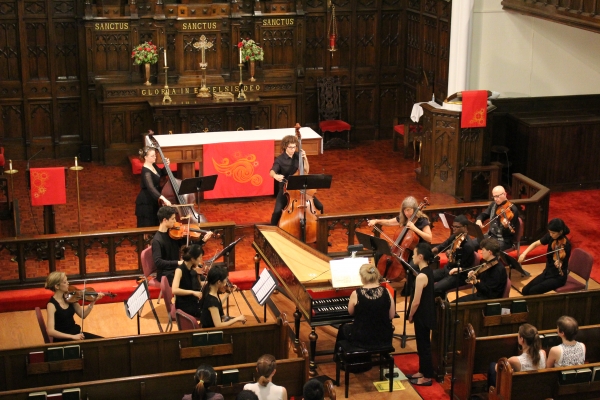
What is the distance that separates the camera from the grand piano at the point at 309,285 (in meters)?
8.65

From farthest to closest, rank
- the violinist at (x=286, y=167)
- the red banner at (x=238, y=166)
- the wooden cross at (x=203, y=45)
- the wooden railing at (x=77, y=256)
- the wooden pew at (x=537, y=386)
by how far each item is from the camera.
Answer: the wooden cross at (x=203, y=45)
the red banner at (x=238, y=166)
the violinist at (x=286, y=167)
the wooden railing at (x=77, y=256)
the wooden pew at (x=537, y=386)

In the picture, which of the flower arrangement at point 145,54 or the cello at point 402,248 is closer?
the cello at point 402,248

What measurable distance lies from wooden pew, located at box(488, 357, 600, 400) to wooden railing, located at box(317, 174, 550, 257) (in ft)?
13.2

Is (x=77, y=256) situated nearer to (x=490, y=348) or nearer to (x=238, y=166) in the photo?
(x=238, y=166)

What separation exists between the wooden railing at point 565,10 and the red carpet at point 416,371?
5.76 metres

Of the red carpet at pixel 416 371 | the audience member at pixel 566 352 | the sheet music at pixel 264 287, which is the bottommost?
the red carpet at pixel 416 371

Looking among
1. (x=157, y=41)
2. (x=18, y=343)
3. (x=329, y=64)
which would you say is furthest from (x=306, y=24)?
(x=18, y=343)

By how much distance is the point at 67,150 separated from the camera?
658 inches

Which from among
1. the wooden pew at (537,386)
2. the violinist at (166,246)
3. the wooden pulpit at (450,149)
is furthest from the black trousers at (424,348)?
the wooden pulpit at (450,149)

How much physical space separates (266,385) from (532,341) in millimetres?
2304

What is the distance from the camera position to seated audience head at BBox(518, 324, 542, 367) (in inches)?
295

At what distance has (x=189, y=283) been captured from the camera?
881 centimetres

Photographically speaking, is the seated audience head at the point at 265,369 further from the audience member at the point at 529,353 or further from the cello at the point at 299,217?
the cello at the point at 299,217

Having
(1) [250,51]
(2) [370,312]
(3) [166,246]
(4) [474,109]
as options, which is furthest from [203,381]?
(1) [250,51]
